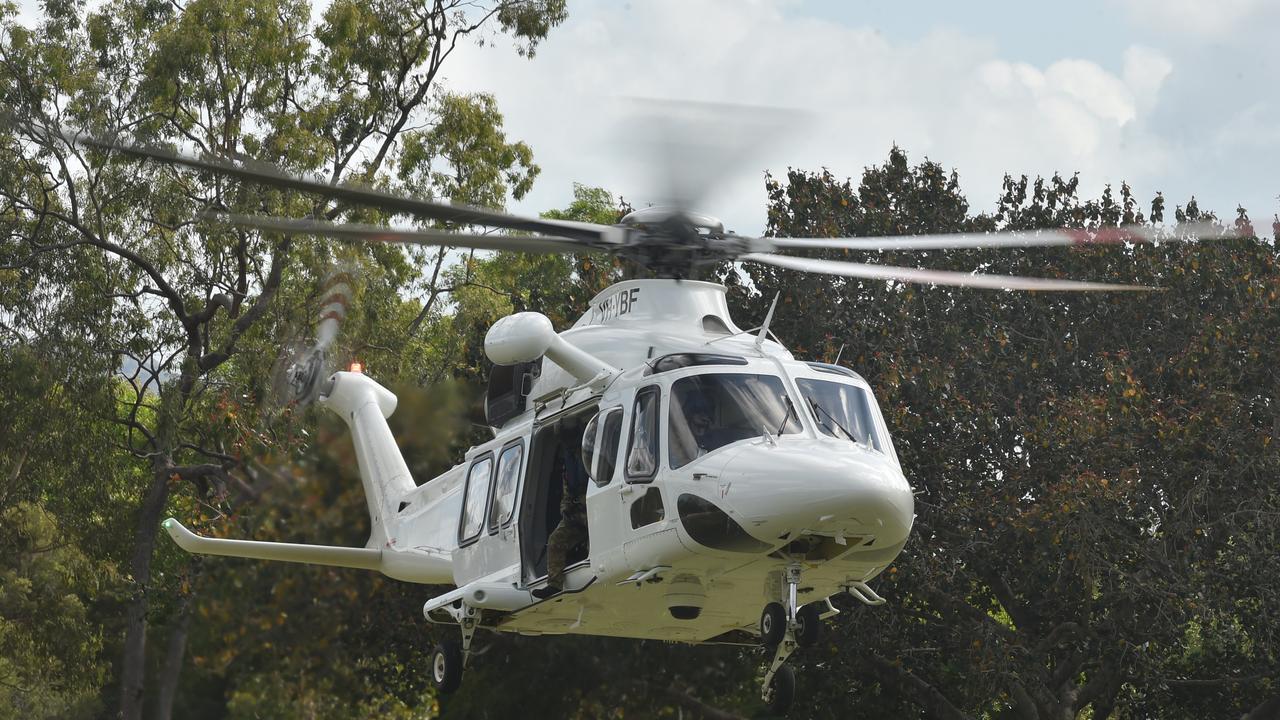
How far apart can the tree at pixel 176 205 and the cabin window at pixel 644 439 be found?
54.7 ft

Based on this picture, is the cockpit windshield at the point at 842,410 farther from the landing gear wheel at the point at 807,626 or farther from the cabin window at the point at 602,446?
the cabin window at the point at 602,446

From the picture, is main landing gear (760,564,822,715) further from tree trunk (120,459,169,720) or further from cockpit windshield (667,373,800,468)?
tree trunk (120,459,169,720)

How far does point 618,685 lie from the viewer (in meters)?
21.6

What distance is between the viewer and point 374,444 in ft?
49.4

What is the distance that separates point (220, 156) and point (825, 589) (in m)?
19.8

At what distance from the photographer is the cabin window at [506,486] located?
37.7ft

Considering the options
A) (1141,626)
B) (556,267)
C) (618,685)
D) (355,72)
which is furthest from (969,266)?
(355,72)

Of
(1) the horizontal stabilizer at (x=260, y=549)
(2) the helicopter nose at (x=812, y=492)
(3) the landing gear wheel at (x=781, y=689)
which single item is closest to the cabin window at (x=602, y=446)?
(2) the helicopter nose at (x=812, y=492)

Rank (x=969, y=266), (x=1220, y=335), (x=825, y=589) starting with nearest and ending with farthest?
(x=825, y=589) < (x=1220, y=335) < (x=969, y=266)

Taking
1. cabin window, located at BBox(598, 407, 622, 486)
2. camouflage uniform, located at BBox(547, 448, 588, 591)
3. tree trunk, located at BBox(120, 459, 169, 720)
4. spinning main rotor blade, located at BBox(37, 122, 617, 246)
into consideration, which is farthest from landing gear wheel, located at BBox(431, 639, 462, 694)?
tree trunk, located at BBox(120, 459, 169, 720)

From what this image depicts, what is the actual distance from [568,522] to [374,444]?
469 centimetres

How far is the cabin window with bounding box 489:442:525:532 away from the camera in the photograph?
1148 centimetres

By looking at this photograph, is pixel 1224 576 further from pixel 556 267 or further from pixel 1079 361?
pixel 556 267

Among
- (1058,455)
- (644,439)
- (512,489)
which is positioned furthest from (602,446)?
(1058,455)
